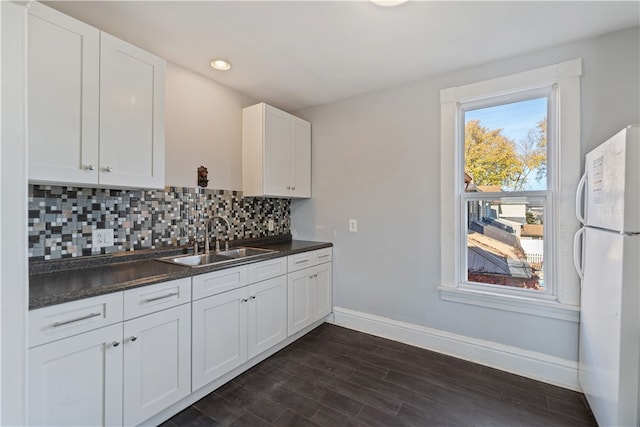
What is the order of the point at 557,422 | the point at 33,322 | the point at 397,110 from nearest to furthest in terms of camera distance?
the point at 33,322
the point at 557,422
the point at 397,110

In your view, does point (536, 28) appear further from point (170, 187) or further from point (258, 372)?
point (258, 372)

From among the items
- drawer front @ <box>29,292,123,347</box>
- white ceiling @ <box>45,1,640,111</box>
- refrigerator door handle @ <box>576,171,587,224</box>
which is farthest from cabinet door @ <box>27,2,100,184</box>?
refrigerator door handle @ <box>576,171,587,224</box>

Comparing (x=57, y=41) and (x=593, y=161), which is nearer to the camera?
(x=57, y=41)

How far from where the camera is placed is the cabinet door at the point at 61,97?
54.6 inches

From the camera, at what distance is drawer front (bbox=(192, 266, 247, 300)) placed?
5.82ft

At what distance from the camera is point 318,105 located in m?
3.16

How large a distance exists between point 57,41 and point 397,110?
2399 mm

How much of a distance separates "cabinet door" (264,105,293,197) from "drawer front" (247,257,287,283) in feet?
2.30

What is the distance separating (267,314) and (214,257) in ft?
2.18

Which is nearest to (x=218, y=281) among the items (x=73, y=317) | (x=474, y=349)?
(x=73, y=317)

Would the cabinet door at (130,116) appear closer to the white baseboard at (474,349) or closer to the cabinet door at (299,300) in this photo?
the cabinet door at (299,300)

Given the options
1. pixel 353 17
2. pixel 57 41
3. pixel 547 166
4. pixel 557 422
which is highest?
pixel 353 17

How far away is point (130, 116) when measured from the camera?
175 cm

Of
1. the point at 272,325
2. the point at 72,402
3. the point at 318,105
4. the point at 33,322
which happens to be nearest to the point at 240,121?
the point at 318,105
